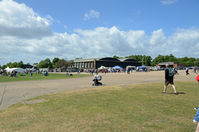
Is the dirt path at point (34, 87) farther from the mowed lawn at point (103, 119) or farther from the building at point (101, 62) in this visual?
the building at point (101, 62)

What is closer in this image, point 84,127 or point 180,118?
point 84,127

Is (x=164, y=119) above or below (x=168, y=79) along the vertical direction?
below

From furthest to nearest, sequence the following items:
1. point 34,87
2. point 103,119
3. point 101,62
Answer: point 101,62, point 34,87, point 103,119

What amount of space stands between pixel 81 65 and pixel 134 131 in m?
112

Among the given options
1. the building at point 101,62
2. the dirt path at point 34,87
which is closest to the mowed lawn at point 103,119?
the dirt path at point 34,87

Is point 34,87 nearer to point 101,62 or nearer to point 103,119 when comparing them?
point 103,119

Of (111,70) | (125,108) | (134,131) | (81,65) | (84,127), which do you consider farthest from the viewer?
(81,65)

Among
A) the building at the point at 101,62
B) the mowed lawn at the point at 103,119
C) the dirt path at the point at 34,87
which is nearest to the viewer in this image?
the mowed lawn at the point at 103,119

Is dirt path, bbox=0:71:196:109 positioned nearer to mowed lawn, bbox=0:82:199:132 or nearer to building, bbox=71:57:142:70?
mowed lawn, bbox=0:82:199:132

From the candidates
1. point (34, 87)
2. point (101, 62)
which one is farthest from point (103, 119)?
point (101, 62)

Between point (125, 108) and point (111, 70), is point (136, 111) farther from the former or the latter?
point (111, 70)

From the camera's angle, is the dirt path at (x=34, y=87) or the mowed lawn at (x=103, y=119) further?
the dirt path at (x=34, y=87)

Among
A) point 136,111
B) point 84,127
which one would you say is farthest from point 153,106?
point 84,127

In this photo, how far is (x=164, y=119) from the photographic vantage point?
4883 millimetres
